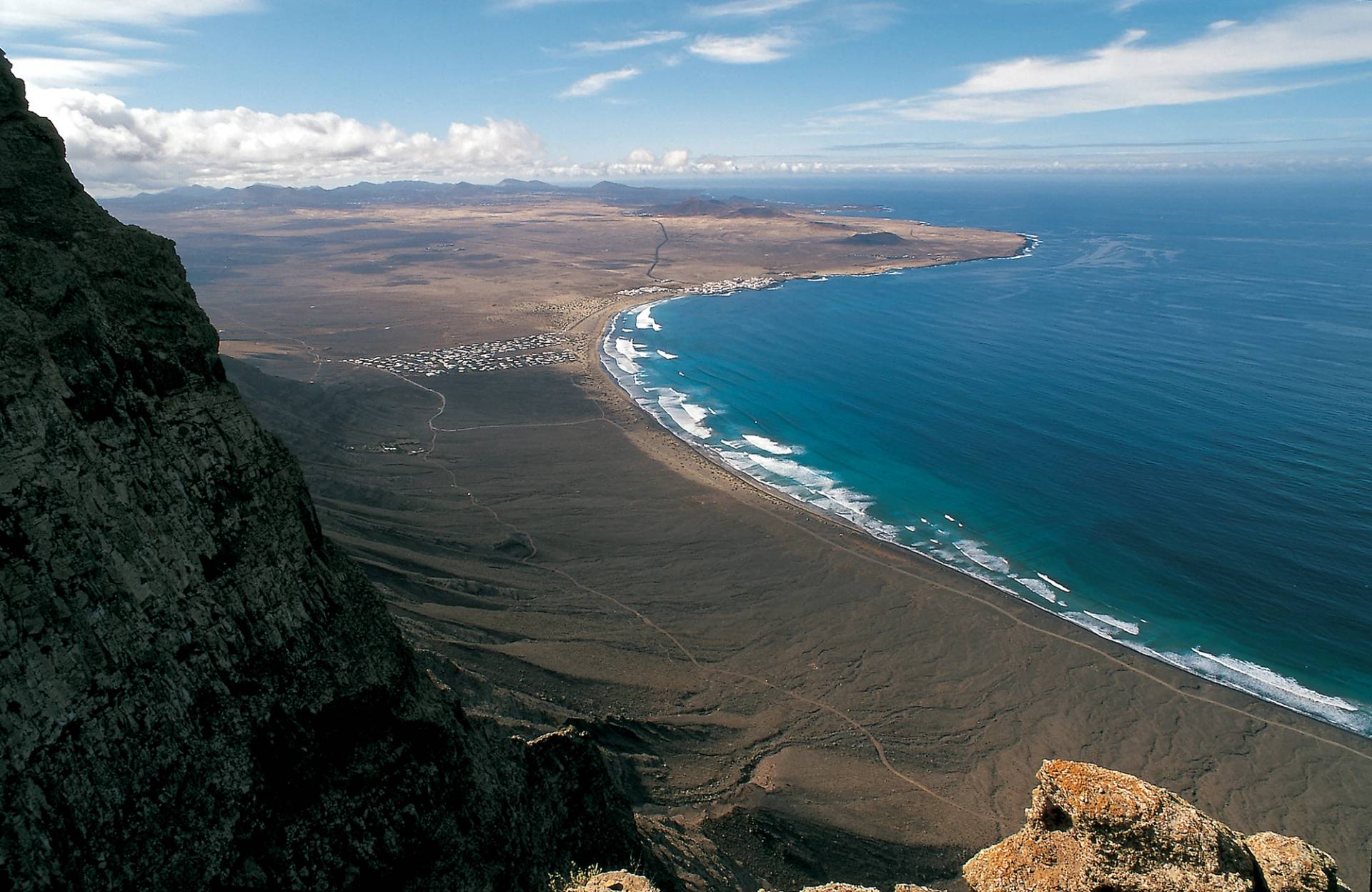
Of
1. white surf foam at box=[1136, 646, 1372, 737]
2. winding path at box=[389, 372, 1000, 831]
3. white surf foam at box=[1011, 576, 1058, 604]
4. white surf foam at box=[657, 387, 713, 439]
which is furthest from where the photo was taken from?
white surf foam at box=[657, 387, 713, 439]

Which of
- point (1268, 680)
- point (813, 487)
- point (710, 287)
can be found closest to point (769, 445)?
point (813, 487)

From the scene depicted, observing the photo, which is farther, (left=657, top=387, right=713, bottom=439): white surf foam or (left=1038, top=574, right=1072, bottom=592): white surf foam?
(left=657, top=387, right=713, bottom=439): white surf foam

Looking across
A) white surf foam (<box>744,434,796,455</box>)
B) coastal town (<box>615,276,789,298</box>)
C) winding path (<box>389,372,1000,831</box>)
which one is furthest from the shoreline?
coastal town (<box>615,276,789,298</box>)

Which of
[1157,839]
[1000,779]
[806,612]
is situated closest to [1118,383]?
[806,612]

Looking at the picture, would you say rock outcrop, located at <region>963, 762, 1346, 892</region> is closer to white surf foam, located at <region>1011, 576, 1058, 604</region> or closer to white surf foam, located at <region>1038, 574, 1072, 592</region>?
white surf foam, located at <region>1011, 576, 1058, 604</region>

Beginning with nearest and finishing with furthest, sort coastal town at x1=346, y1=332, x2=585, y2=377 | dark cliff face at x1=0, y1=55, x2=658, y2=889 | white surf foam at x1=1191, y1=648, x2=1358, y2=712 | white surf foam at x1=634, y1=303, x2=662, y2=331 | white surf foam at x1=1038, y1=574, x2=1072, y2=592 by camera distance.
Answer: dark cliff face at x1=0, y1=55, x2=658, y2=889
white surf foam at x1=1191, y1=648, x2=1358, y2=712
white surf foam at x1=1038, y1=574, x2=1072, y2=592
coastal town at x1=346, y1=332, x2=585, y2=377
white surf foam at x1=634, y1=303, x2=662, y2=331

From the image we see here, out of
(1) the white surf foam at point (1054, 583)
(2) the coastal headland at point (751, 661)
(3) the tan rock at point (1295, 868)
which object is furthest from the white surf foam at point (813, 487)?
(3) the tan rock at point (1295, 868)

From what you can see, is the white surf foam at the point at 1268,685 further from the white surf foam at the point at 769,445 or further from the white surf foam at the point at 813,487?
the white surf foam at the point at 769,445
